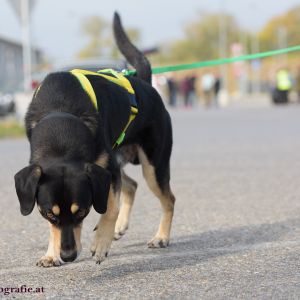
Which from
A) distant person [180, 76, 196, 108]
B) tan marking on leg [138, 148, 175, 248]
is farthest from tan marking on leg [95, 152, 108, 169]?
distant person [180, 76, 196, 108]

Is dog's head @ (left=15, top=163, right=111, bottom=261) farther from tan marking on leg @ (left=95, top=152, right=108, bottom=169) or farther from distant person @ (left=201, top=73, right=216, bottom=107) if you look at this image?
distant person @ (left=201, top=73, right=216, bottom=107)

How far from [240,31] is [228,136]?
80.4m

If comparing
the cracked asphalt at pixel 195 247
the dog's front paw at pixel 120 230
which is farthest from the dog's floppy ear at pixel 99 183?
the dog's front paw at pixel 120 230

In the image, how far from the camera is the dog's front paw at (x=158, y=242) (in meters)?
5.01

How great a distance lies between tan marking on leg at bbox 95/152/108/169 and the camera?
166 inches

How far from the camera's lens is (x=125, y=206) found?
18.3 feet

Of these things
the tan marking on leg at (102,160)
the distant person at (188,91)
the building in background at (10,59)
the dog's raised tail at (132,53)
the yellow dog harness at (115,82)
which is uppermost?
the dog's raised tail at (132,53)

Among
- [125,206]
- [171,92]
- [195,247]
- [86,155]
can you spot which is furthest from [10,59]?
[86,155]

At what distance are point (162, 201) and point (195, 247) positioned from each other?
0.52 metres

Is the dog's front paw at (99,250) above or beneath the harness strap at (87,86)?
beneath

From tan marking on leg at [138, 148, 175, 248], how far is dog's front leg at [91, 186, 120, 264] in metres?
0.76

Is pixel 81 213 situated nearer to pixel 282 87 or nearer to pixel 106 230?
pixel 106 230

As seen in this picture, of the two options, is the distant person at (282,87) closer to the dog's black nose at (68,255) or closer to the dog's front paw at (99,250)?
the dog's front paw at (99,250)

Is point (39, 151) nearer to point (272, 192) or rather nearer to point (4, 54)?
point (272, 192)
